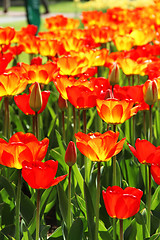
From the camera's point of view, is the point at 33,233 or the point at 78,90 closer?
the point at 33,233

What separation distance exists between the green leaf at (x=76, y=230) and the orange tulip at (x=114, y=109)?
1.39 ft

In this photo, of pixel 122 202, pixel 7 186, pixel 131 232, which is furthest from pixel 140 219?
pixel 7 186

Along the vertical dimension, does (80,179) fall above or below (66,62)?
below

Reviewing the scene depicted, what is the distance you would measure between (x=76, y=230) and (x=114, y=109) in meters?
0.48

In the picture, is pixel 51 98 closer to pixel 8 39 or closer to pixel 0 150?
pixel 8 39

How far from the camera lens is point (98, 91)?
2.03 metres

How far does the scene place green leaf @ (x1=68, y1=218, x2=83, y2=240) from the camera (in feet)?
5.28

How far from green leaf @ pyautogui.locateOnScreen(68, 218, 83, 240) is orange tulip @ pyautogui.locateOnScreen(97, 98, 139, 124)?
1.39ft

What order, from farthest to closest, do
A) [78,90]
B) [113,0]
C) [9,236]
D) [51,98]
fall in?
1. [113,0]
2. [51,98]
3. [78,90]
4. [9,236]

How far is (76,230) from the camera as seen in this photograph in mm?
1618

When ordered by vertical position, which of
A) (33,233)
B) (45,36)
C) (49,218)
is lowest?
(49,218)

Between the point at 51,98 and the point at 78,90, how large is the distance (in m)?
1.30

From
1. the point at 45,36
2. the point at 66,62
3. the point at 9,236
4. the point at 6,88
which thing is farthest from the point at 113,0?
the point at 9,236

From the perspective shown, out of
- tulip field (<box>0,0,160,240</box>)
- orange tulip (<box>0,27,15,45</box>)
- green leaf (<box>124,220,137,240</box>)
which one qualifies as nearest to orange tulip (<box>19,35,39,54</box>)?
tulip field (<box>0,0,160,240</box>)
